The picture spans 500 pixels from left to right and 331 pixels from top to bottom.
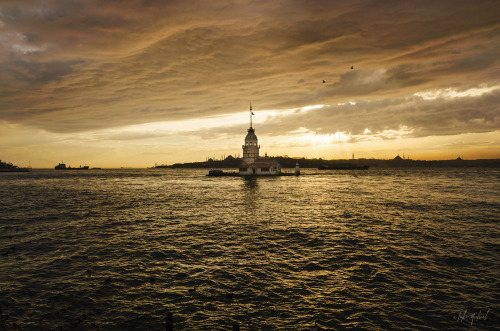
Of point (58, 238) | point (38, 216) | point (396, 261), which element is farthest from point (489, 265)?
point (38, 216)

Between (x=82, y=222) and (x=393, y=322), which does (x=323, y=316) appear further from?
(x=82, y=222)

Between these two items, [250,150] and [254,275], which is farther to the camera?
[250,150]

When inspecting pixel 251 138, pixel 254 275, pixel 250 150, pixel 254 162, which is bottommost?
pixel 254 275

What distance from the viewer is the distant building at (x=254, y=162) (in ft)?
414

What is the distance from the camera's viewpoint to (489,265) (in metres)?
18.8

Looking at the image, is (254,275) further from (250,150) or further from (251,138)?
(251,138)

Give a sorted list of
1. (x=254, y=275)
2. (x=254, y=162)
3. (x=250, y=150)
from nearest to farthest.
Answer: (x=254, y=275) → (x=254, y=162) → (x=250, y=150)

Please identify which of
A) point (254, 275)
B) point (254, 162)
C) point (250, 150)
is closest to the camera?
point (254, 275)

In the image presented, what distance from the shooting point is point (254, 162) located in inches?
5133

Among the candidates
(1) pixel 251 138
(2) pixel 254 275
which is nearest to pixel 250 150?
(1) pixel 251 138

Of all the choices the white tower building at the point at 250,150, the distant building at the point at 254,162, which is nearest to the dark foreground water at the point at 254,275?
the distant building at the point at 254,162

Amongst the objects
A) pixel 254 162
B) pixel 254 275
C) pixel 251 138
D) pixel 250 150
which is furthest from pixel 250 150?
pixel 254 275

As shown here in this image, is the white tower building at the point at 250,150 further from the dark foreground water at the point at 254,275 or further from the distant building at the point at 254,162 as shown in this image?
the dark foreground water at the point at 254,275

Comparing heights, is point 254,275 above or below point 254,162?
below
